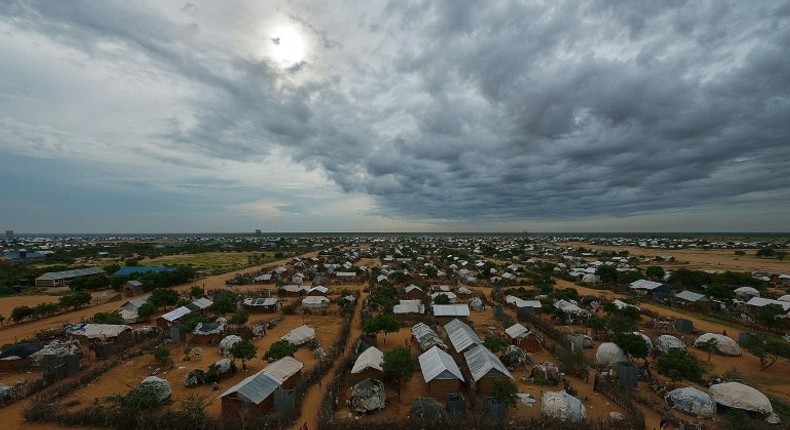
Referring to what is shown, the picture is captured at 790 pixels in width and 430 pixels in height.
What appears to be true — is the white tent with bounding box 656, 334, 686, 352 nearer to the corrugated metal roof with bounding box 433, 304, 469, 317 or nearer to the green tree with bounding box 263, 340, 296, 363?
the corrugated metal roof with bounding box 433, 304, 469, 317

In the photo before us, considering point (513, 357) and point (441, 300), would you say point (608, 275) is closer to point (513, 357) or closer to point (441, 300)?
point (441, 300)

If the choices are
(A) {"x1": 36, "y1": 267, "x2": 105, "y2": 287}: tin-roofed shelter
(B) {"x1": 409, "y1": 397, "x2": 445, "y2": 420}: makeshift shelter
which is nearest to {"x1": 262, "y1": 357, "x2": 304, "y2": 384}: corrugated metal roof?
(B) {"x1": 409, "y1": 397, "x2": 445, "y2": 420}: makeshift shelter

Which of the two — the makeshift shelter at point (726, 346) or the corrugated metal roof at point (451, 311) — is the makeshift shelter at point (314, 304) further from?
the makeshift shelter at point (726, 346)

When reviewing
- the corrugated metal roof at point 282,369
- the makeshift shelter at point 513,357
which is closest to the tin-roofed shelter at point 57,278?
the corrugated metal roof at point 282,369

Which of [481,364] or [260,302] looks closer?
[481,364]

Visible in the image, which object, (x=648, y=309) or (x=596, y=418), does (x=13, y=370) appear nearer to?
(x=596, y=418)

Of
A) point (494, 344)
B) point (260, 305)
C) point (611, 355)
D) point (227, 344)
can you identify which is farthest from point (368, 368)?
point (260, 305)
